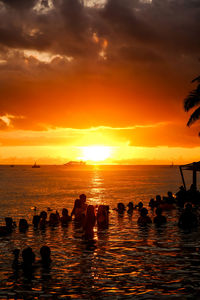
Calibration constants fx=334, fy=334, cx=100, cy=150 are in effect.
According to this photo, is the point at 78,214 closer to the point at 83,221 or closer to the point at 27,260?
the point at 83,221

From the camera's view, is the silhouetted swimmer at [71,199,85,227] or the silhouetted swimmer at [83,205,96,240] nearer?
the silhouetted swimmer at [83,205,96,240]

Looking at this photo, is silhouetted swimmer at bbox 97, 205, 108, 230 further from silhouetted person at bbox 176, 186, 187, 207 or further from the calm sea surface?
silhouetted person at bbox 176, 186, 187, 207

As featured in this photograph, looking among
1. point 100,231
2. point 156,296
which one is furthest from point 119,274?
point 100,231

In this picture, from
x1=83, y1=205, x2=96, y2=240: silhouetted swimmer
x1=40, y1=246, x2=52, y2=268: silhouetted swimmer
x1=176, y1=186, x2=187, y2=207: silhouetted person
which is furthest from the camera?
x1=176, y1=186, x2=187, y2=207: silhouetted person

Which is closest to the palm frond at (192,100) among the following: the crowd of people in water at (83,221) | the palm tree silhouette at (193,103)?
the palm tree silhouette at (193,103)

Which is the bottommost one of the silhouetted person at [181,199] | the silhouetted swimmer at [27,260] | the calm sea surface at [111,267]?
the calm sea surface at [111,267]

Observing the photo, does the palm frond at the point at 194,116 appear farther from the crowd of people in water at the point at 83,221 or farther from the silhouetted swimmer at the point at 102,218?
the silhouetted swimmer at the point at 102,218

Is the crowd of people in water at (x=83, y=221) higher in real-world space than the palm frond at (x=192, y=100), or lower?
lower

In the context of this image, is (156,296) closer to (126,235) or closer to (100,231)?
(126,235)

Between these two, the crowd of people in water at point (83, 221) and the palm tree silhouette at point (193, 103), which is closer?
the crowd of people in water at point (83, 221)

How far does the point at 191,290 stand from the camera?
12.5m

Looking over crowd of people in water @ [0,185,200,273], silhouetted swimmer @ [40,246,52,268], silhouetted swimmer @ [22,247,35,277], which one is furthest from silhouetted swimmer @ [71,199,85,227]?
silhouetted swimmer @ [22,247,35,277]

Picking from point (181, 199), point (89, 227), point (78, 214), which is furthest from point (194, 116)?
point (89, 227)

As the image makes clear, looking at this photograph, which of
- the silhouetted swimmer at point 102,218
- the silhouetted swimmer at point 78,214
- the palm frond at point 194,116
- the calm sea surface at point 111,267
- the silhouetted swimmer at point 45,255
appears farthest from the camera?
the palm frond at point 194,116
